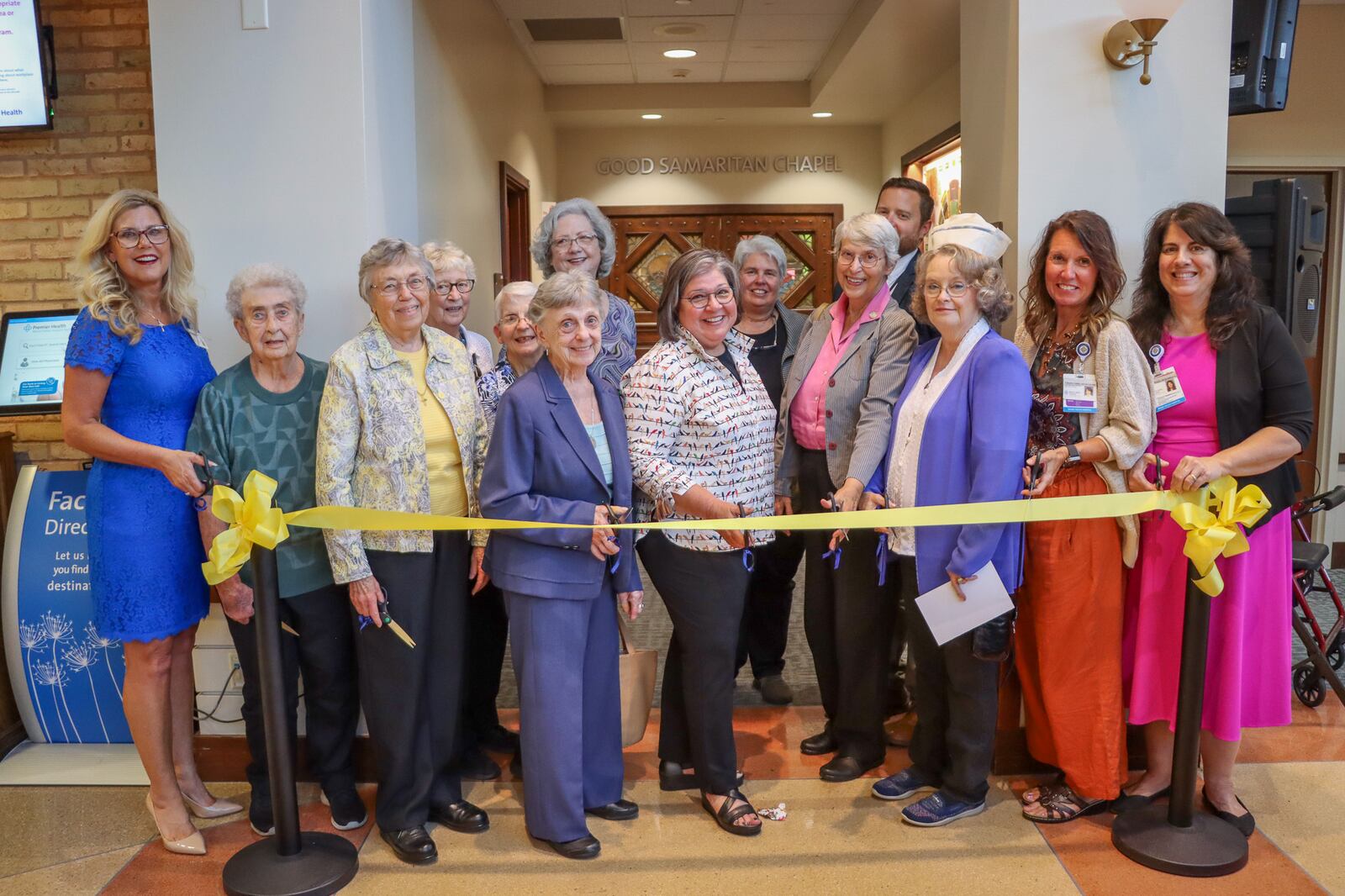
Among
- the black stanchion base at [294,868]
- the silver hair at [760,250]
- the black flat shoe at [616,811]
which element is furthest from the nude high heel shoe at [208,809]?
the silver hair at [760,250]

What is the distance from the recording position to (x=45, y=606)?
3.52 metres

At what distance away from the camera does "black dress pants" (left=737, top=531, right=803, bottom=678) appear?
3797 mm

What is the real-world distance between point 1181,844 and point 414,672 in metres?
2.12

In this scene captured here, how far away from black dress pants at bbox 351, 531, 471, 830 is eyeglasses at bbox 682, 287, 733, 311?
926 mm

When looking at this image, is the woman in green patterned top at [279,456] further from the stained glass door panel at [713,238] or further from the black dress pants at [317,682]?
the stained glass door panel at [713,238]

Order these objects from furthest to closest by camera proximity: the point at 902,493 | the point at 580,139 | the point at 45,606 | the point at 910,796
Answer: the point at 580,139, the point at 45,606, the point at 910,796, the point at 902,493

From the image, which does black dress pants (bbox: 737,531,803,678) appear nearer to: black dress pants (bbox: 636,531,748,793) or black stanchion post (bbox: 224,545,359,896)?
black dress pants (bbox: 636,531,748,793)

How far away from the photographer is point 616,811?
9.87 ft

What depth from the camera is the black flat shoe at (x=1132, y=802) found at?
2.96m

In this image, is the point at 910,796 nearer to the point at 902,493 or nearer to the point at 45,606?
the point at 902,493

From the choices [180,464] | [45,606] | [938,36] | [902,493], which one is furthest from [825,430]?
[938,36]

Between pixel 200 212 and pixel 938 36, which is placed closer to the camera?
pixel 200 212

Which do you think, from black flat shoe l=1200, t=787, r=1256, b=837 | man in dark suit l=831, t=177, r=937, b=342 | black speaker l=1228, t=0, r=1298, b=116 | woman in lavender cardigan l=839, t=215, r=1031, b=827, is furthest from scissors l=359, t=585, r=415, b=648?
black speaker l=1228, t=0, r=1298, b=116

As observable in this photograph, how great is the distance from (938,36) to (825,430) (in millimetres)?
3803
